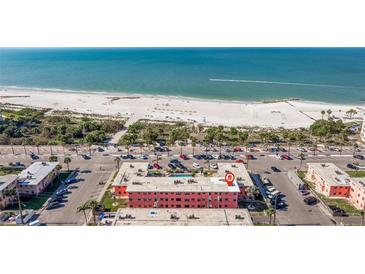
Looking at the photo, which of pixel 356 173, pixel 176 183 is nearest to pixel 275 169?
pixel 356 173

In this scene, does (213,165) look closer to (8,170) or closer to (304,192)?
(304,192)

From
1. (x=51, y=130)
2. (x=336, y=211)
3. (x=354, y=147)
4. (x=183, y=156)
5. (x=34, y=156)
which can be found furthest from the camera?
(x=51, y=130)

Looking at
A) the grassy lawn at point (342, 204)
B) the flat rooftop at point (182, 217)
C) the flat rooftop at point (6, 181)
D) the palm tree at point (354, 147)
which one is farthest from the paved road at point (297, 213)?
the flat rooftop at point (6, 181)

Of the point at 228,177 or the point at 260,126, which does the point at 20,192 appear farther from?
the point at 260,126

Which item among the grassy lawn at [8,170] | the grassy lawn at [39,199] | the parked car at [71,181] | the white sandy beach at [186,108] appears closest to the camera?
the grassy lawn at [39,199]

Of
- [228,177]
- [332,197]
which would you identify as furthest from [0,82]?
[332,197]

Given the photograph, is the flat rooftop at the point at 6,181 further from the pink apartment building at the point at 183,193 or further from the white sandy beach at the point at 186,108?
the white sandy beach at the point at 186,108
